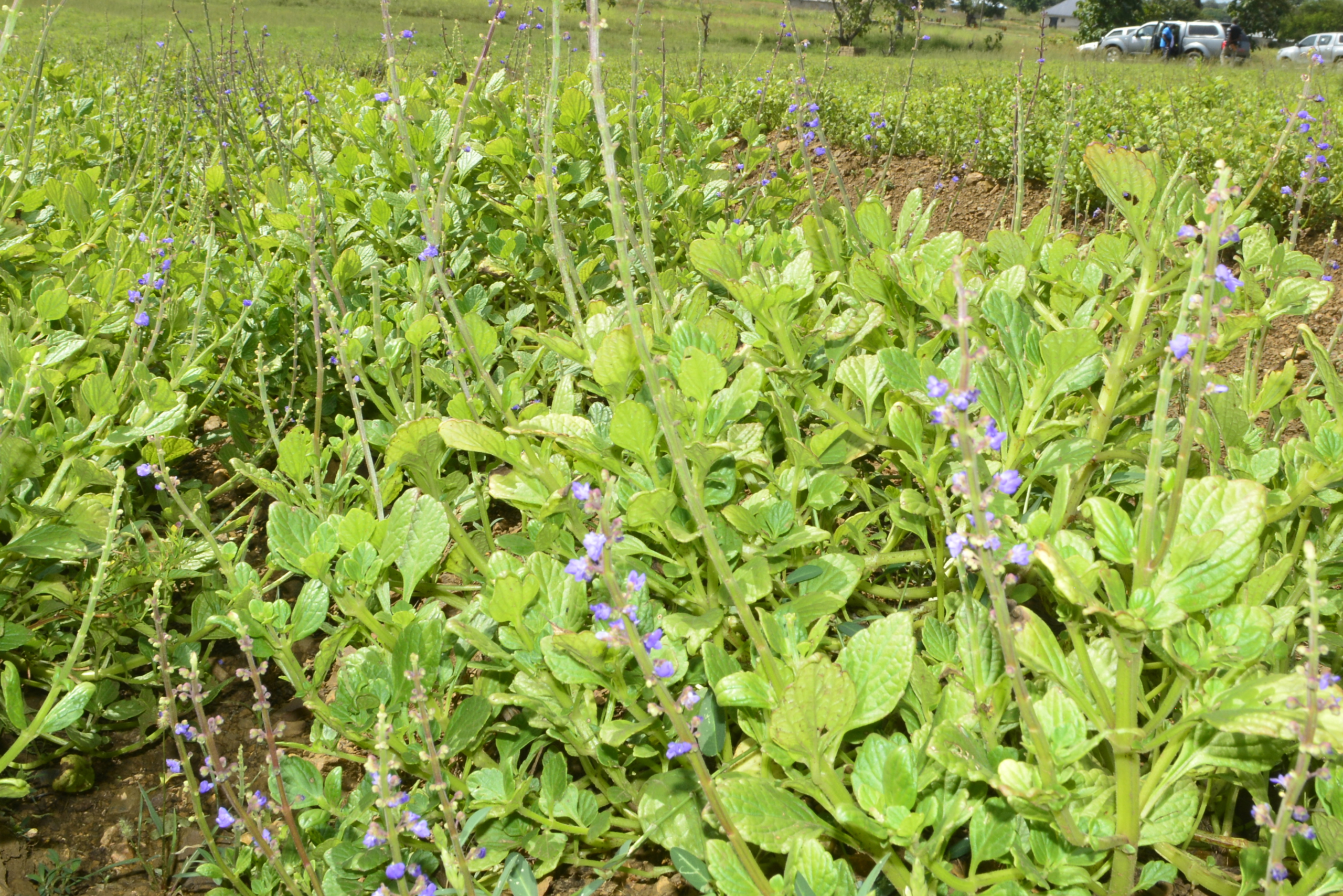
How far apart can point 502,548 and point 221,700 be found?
76 centimetres

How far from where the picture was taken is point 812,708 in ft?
3.85

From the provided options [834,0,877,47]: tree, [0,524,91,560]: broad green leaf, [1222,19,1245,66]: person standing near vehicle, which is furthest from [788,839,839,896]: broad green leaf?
[834,0,877,47]: tree

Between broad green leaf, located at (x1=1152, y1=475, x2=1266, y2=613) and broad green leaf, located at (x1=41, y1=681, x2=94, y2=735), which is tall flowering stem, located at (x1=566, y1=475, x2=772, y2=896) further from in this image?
broad green leaf, located at (x1=41, y1=681, x2=94, y2=735)

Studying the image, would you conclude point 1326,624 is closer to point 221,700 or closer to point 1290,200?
point 221,700

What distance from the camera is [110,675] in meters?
1.89

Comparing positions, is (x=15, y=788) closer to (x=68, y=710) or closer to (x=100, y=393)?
(x=68, y=710)

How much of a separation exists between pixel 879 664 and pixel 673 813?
394 mm

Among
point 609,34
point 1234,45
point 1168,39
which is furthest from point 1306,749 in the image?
point 1234,45

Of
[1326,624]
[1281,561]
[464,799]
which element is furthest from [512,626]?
[1326,624]

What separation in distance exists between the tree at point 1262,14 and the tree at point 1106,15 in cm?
627

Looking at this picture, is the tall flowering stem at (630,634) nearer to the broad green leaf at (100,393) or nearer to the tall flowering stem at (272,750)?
the tall flowering stem at (272,750)

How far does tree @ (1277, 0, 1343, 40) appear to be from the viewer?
59.6m

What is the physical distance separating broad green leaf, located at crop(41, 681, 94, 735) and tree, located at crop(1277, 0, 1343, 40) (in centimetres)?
7451

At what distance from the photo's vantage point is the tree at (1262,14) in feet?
193
